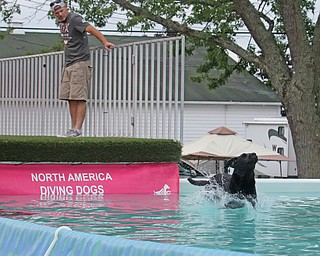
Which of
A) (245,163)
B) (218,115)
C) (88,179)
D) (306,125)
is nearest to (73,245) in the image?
(245,163)

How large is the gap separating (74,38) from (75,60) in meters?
0.39

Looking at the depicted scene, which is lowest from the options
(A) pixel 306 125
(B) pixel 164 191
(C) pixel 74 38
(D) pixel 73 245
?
(B) pixel 164 191

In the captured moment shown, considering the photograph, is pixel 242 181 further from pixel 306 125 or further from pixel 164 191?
pixel 306 125

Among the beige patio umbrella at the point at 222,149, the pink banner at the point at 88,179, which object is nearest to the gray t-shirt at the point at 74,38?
the pink banner at the point at 88,179

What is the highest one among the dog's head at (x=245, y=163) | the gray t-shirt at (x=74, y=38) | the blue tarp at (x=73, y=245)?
the gray t-shirt at (x=74, y=38)

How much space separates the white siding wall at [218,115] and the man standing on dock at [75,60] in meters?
26.3

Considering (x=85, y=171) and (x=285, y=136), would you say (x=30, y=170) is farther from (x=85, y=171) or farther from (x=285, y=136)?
(x=285, y=136)

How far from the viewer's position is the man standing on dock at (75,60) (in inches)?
534

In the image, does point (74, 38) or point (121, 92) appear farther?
→ point (121, 92)

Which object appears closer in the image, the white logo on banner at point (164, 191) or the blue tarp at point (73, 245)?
the blue tarp at point (73, 245)

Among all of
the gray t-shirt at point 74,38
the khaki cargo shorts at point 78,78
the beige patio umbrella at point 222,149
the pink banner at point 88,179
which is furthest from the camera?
the beige patio umbrella at point 222,149

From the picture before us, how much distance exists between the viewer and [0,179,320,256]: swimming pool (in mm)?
7992

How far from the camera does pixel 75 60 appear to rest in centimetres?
1382

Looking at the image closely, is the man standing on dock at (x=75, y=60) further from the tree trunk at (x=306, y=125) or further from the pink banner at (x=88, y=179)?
the tree trunk at (x=306, y=125)
